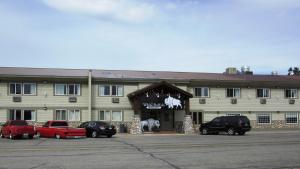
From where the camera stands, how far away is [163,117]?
45.8 meters

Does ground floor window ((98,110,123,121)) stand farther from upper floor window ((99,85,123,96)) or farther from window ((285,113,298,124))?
window ((285,113,298,124))

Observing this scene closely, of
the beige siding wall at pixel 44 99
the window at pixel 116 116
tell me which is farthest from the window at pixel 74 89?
the window at pixel 116 116

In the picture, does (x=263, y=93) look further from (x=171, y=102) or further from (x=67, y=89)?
(x=67, y=89)

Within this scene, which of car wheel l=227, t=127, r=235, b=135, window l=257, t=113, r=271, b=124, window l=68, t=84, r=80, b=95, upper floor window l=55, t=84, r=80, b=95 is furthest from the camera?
window l=257, t=113, r=271, b=124

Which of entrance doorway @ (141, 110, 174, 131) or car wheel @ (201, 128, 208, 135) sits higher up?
entrance doorway @ (141, 110, 174, 131)

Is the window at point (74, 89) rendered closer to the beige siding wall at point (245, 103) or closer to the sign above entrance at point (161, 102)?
the sign above entrance at point (161, 102)

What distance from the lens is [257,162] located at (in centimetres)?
1534

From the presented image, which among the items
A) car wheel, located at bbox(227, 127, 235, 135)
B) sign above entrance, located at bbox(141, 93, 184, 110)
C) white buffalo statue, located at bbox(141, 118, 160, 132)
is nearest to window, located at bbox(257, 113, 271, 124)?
sign above entrance, located at bbox(141, 93, 184, 110)

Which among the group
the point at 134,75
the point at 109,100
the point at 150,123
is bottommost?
the point at 150,123

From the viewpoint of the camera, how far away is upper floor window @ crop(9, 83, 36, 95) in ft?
139

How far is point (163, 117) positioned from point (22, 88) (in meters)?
13.4

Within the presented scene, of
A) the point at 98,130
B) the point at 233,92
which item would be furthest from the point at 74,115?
the point at 233,92

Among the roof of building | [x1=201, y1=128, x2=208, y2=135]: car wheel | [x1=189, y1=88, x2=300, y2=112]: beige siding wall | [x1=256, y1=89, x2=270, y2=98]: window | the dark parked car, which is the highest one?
the roof of building

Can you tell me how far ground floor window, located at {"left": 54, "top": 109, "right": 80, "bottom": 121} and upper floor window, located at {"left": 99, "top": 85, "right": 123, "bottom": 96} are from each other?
292 cm
